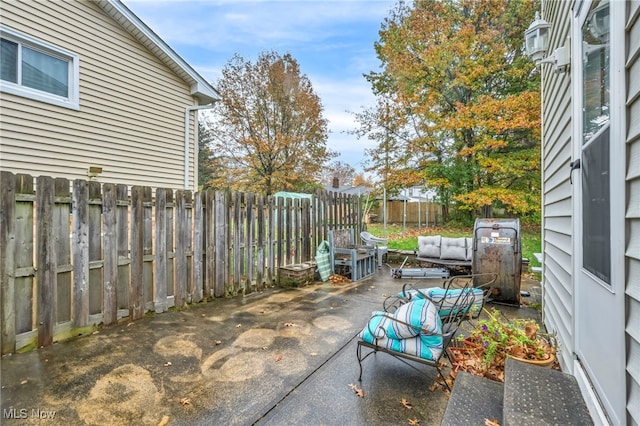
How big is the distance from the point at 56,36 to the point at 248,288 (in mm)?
5675

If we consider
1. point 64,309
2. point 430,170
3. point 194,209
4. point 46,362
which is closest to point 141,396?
point 46,362

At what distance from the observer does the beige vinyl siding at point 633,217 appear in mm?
1145

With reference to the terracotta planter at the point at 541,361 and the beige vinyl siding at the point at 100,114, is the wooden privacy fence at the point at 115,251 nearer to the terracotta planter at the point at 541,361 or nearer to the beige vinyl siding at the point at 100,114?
the beige vinyl siding at the point at 100,114

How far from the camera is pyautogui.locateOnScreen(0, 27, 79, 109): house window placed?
484 centimetres

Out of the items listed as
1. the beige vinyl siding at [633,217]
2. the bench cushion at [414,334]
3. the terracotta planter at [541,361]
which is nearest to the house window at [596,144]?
the beige vinyl siding at [633,217]

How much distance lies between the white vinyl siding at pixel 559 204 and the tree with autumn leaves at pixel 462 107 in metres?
6.50

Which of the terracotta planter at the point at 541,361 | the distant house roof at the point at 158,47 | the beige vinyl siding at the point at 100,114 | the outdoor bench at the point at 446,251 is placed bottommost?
the terracotta planter at the point at 541,361

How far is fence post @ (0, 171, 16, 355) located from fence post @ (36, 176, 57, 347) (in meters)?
0.18

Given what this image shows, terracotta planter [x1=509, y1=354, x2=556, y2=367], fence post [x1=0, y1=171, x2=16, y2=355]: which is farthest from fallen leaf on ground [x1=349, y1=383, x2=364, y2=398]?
fence post [x1=0, y1=171, x2=16, y2=355]

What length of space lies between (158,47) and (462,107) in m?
8.97

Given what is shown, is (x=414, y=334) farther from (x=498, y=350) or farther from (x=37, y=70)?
(x=37, y=70)

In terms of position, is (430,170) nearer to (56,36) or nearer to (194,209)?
(194,209)

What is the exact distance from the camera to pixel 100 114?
6.06m

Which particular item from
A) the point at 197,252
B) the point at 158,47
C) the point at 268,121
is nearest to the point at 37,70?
the point at 158,47
